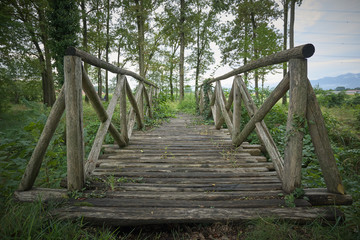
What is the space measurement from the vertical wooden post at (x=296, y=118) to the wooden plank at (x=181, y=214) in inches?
12.5

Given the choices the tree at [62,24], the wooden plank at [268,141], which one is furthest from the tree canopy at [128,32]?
the wooden plank at [268,141]

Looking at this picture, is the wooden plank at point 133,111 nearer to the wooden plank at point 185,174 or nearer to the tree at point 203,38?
the wooden plank at point 185,174

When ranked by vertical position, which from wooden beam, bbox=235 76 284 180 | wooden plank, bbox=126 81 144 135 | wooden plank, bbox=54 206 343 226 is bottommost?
wooden plank, bbox=54 206 343 226

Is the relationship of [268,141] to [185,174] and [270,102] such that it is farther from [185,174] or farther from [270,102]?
[185,174]

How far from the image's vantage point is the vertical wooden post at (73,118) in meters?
1.76

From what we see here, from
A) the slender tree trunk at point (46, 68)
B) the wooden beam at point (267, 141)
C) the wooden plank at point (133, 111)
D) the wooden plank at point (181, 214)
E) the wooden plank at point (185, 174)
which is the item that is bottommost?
the wooden plank at point (181, 214)

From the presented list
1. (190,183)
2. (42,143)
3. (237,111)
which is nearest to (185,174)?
(190,183)

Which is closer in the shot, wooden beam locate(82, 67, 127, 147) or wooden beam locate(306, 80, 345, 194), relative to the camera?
wooden beam locate(306, 80, 345, 194)

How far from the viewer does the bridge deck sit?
5.13ft

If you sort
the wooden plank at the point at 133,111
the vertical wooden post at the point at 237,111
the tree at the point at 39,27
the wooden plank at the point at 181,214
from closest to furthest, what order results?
the wooden plank at the point at 181,214
the vertical wooden post at the point at 237,111
the wooden plank at the point at 133,111
the tree at the point at 39,27

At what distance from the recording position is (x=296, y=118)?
1.74m

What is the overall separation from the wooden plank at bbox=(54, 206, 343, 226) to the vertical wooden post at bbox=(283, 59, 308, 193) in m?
0.32

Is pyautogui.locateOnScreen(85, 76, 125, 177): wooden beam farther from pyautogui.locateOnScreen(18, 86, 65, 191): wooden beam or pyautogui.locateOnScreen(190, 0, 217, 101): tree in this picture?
pyautogui.locateOnScreen(190, 0, 217, 101): tree

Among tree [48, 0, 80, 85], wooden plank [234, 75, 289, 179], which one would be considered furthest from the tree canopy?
wooden plank [234, 75, 289, 179]
